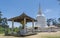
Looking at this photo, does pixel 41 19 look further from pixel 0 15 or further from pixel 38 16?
pixel 0 15

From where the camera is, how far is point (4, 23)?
50.9m

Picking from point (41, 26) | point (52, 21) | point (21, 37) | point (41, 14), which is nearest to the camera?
point (21, 37)

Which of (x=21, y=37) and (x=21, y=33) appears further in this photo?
(x=21, y=33)

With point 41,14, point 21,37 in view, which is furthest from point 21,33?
point 41,14

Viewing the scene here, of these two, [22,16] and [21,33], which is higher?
[22,16]

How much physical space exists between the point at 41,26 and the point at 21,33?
2214 cm

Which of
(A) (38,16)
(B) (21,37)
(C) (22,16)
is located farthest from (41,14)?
(B) (21,37)

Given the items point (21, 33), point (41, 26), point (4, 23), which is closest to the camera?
point (21, 33)

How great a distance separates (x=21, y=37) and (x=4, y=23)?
116 ft

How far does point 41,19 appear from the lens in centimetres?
4147

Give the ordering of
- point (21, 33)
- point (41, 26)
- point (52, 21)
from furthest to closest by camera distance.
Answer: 1. point (52, 21)
2. point (41, 26)
3. point (21, 33)

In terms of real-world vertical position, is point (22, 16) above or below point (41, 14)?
below

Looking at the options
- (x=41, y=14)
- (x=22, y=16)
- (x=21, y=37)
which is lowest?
(x=21, y=37)

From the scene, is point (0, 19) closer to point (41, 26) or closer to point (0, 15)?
point (0, 15)
